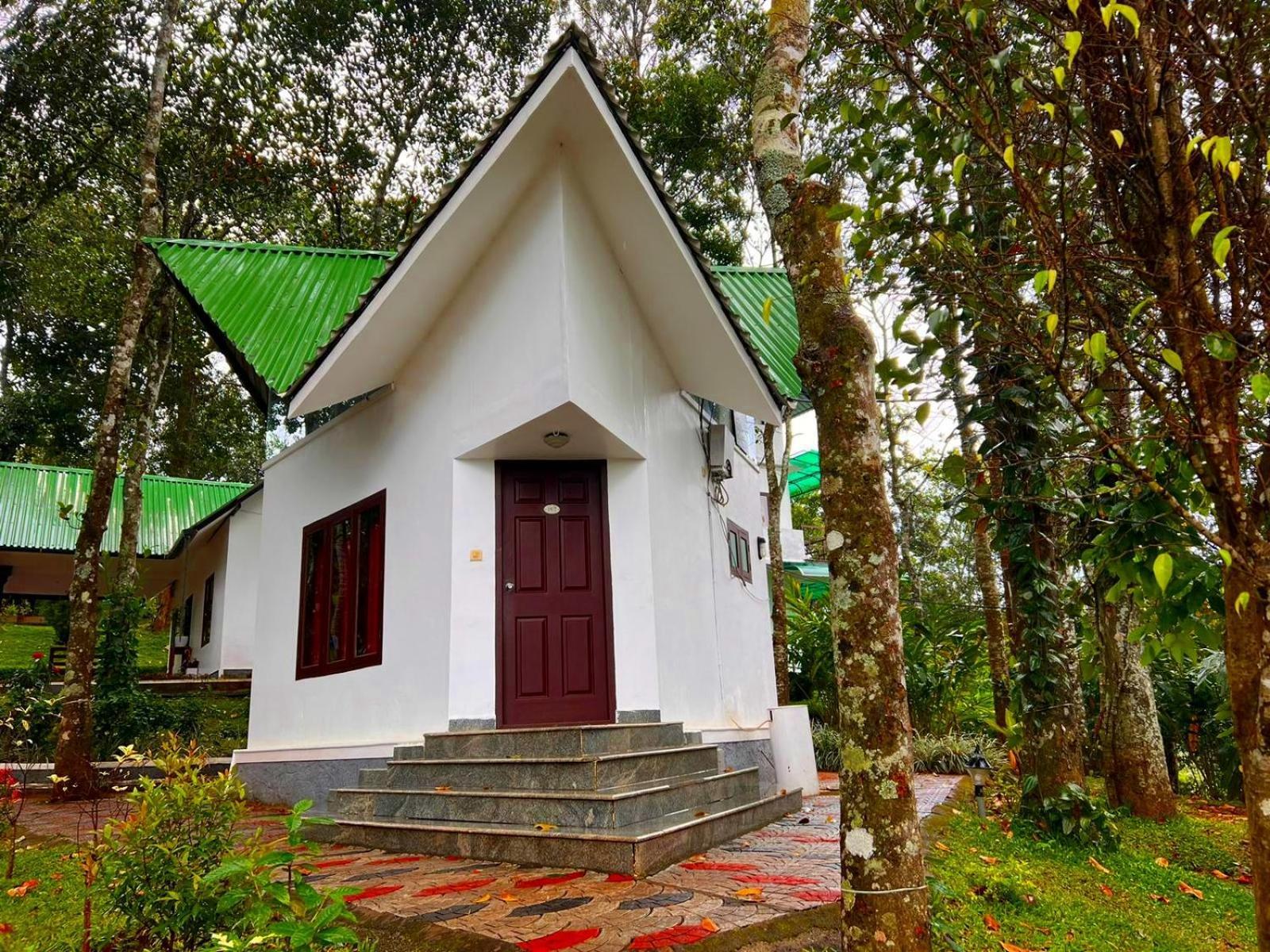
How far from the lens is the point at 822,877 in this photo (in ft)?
13.4

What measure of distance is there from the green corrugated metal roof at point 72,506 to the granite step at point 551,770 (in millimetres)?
11655

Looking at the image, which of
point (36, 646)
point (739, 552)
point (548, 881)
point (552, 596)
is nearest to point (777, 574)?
point (739, 552)

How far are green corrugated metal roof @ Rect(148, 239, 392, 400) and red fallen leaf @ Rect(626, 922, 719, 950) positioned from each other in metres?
5.94

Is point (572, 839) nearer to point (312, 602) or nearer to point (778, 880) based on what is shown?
point (778, 880)

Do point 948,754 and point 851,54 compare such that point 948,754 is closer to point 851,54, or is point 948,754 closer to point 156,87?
point 851,54

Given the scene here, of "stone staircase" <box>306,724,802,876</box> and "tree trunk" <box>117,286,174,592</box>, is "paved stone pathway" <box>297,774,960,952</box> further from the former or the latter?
"tree trunk" <box>117,286,174,592</box>

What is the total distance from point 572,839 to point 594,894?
56 cm

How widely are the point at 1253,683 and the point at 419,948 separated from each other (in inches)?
114

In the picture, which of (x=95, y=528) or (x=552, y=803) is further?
(x=95, y=528)

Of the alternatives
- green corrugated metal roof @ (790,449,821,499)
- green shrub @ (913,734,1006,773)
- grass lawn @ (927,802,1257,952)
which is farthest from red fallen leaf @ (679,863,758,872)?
green corrugated metal roof @ (790,449,821,499)

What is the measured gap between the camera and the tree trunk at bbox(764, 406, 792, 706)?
33.9 feet

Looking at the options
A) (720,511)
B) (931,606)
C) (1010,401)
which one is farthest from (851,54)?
(931,606)

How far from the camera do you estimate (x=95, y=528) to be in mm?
8117

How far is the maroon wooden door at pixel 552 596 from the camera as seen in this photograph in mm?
6301
